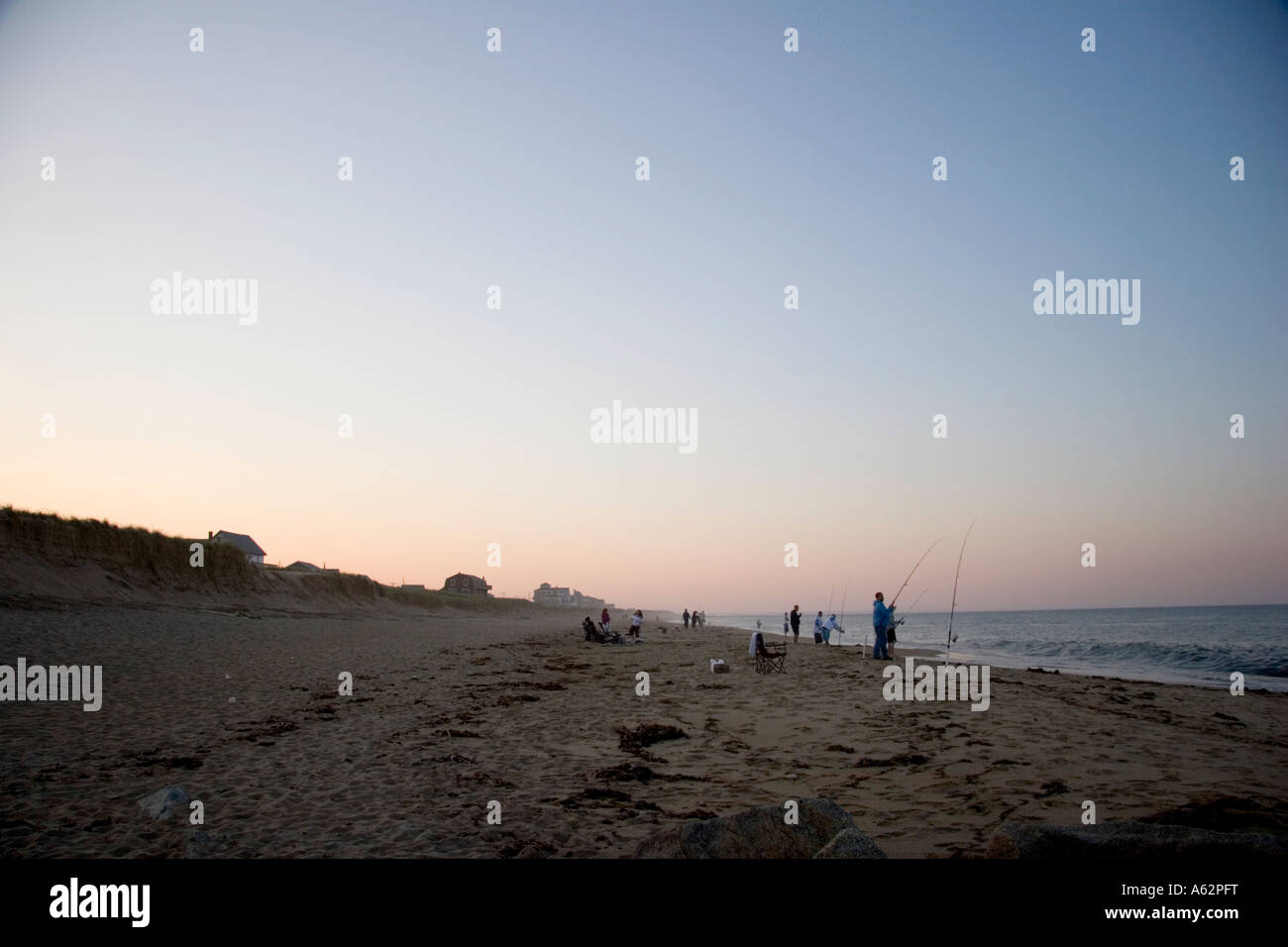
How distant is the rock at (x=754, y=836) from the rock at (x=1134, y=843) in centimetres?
92

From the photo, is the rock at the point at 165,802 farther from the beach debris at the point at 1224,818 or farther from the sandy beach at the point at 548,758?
the beach debris at the point at 1224,818

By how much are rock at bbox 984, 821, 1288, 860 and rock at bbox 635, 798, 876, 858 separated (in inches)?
36.4

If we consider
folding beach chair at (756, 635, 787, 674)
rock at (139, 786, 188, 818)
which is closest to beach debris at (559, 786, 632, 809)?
rock at (139, 786, 188, 818)

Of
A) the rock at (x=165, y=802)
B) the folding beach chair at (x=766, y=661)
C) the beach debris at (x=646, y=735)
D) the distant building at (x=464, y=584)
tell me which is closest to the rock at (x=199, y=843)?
the rock at (x=165, y=802)

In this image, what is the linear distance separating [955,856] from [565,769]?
432cm

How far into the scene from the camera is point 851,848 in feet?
12.3

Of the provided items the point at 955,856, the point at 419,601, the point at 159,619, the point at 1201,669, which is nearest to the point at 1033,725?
the point at 955,856

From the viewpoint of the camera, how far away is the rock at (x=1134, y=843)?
3.27m

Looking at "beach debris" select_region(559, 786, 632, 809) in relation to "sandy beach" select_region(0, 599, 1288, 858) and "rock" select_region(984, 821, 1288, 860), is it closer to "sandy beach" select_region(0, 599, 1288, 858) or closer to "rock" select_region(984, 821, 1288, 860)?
"sandy beach" select_region(0, 599, 1288, 858)

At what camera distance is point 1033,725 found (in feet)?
32.2

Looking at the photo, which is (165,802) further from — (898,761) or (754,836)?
(898,761)

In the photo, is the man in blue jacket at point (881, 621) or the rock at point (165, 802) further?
the man in blue jacket at point (881, 621)

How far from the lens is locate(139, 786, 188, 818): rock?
5.48 m

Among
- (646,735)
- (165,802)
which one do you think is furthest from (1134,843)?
(165,802)
